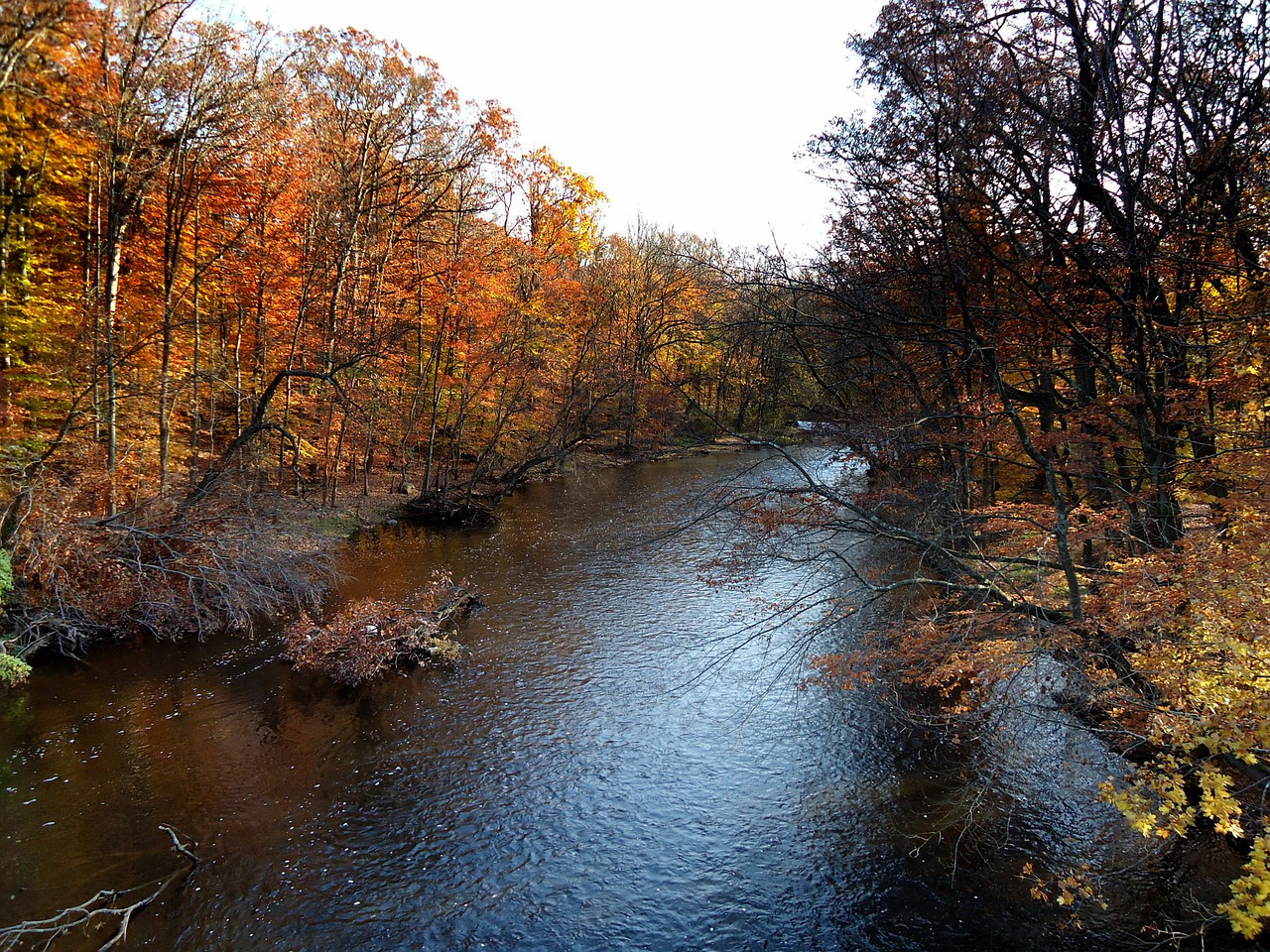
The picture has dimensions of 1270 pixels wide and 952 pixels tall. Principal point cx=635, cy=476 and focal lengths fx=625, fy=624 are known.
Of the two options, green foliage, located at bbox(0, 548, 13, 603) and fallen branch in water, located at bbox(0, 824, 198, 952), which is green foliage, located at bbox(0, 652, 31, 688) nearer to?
green foliage, located at bbox(0, 548, 13, 603)

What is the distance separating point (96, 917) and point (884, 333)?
35.2 feet

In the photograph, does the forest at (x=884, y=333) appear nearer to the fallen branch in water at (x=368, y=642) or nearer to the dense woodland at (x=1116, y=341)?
the dense woodland at (x=1116, y=341)

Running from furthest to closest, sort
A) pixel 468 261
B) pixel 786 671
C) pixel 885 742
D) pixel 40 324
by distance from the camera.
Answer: pixel 468 261
pixel 40 324
pixel 786 671
pixel 885 742

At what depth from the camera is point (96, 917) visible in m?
5.60

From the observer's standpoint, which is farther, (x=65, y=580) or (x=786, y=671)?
(x=786, y=671)

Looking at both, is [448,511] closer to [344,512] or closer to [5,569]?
[344,512]

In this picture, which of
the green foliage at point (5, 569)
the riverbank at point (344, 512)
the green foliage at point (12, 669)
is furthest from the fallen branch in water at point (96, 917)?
the riverbank at point (344, 512)

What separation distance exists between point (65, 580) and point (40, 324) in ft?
21.8

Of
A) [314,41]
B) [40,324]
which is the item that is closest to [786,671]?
[40,324]

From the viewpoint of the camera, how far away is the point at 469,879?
6.36 m

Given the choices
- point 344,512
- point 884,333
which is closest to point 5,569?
point 344,512

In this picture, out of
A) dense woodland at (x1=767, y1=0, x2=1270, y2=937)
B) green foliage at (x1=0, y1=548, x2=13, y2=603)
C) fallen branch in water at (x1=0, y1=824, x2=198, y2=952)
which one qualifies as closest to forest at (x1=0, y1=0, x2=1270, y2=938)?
dense woodland at (x1=767, y1=0, x2=1270, y2=937)

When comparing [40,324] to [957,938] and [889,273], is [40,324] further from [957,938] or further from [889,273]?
[957,938]

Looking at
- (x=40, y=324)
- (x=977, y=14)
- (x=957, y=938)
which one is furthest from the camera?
(x=40, y=324)
